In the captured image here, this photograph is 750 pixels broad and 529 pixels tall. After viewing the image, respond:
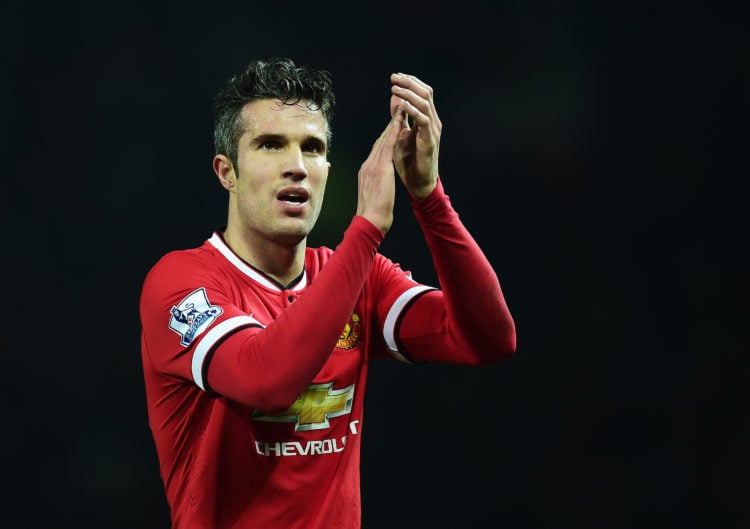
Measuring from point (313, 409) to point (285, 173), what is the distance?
40 centimetres

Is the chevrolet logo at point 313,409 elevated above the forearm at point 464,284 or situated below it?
below

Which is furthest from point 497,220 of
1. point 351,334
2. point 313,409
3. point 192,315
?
point 192,315

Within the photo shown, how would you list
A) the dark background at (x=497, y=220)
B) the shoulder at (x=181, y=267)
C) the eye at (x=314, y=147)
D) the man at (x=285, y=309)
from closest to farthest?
the man at (x=285, y=309)
the shoulder at (x=181, y=267)
the eye at (x=314, y=147)
the dark background at (x=497, y=220)

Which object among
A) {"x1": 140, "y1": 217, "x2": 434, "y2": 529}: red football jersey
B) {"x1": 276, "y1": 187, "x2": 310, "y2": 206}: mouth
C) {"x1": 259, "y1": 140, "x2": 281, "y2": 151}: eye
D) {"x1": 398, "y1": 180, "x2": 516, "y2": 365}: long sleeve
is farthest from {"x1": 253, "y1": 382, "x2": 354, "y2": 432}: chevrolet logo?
{"x1": 259, "y1": 140, "x2": 281, "y2": 151}: eye

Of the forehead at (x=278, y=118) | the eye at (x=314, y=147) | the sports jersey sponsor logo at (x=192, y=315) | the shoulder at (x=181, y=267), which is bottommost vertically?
the sports jersey sponsor logo at (x=192, y=315)

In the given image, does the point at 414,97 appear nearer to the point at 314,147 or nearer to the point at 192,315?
the point at 314,147

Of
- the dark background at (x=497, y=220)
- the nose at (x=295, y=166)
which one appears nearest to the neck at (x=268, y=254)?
the nose at (x=295, y=166)

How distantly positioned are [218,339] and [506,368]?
1534 mm

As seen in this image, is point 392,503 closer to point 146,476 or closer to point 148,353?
point 146,476

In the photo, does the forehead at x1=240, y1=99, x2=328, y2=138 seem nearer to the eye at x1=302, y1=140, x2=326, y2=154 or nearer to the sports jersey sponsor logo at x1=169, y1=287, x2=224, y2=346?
the eye at x1=302, y1=140, x2=326, y2=154

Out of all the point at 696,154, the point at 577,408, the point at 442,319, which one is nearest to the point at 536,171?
the point at 696,154

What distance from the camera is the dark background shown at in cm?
240

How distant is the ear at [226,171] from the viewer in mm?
1582

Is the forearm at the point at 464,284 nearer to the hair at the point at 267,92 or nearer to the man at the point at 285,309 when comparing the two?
the man at the point at 285,309
